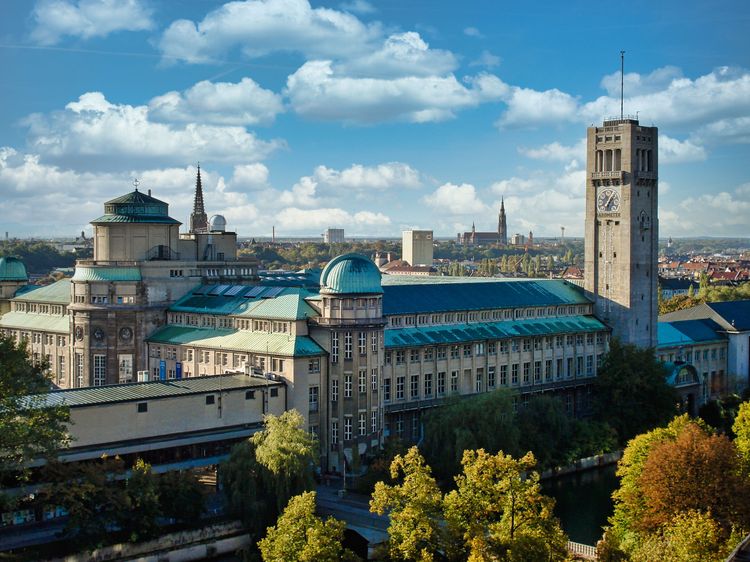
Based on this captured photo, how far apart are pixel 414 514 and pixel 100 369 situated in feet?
170

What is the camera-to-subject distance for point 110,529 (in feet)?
231

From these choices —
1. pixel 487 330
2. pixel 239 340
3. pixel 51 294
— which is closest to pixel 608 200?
pixel 487 330

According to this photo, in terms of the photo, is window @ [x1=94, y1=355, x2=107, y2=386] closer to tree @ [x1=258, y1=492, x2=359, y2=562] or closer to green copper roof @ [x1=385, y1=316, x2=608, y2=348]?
green copper roof @ [x1=385, y1=316, x2=608, y2=348]

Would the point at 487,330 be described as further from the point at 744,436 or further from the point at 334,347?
the point at 744,436

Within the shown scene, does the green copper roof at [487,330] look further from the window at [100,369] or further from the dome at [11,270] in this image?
the dome at [11,270]

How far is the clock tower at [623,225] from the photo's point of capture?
126 metres

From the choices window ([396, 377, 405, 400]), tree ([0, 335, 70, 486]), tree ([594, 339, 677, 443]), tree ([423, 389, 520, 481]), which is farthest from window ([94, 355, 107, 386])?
tree ([594, 339, 677, 443])

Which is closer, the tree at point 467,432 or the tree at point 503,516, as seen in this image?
the tree at point 503,516

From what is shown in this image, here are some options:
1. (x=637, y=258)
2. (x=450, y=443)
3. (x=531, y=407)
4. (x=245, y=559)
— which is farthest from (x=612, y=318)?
(x=245, y=559)

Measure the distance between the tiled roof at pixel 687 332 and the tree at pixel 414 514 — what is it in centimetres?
7518

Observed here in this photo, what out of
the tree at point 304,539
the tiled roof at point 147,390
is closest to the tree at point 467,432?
the tiled roof at point 147,390

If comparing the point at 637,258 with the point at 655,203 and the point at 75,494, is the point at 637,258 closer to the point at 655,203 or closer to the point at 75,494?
the point at 655,203

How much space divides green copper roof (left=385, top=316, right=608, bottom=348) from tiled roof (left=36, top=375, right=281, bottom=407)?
56.4 ft

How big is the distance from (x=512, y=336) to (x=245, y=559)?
49.1m
